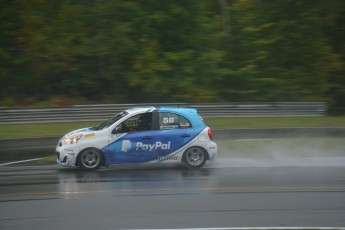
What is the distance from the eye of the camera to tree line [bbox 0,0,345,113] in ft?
93.1

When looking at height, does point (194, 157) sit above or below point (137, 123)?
below

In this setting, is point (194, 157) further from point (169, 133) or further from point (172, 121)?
point (172, 121)

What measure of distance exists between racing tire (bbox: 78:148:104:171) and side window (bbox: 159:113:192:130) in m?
1.70

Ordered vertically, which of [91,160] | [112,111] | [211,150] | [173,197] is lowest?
[173,197]

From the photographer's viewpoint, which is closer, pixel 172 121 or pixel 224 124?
pixel 172 121

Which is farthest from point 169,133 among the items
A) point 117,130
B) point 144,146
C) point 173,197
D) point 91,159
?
point 173,197

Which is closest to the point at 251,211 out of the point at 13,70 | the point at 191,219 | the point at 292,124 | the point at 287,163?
the point at 191,219

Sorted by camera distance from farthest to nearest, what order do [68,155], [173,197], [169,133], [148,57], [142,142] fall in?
[148,57] < [169,133] < [142,142] < [68,155] < [173,197]

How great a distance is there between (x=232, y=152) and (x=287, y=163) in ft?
8.03

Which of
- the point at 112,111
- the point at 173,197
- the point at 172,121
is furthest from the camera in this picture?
the point at 112,111

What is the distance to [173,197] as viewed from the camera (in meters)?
10.8

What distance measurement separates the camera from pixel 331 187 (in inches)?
462

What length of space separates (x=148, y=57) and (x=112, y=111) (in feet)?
15.4

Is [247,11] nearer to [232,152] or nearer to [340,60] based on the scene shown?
[340,60]
